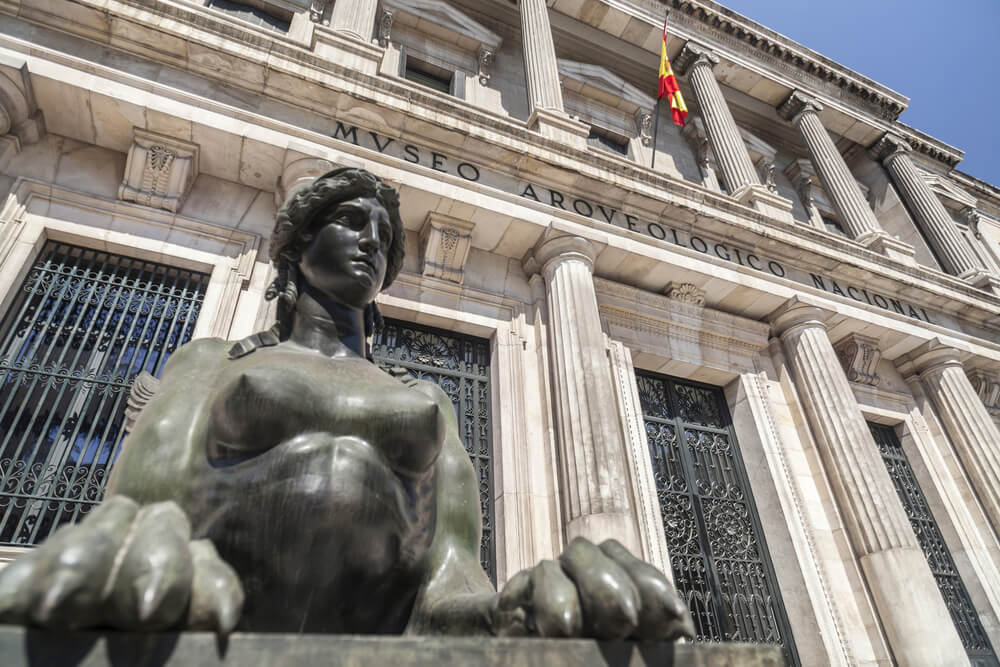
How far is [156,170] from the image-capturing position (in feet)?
19.1

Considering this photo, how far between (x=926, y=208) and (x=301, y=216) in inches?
628

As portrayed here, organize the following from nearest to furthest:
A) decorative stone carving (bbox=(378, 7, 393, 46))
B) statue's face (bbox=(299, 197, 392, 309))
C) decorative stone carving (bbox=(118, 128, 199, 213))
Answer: statue's face (bbox=(299, 197, 392, 309))
decorative stone carving (bbox=(118, 128, 199, 213))
decorative stone carving (bbox=(378, 7, 393, 46))

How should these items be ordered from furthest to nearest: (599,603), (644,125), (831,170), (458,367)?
(644,125)
(831,170)
(458,367)
(599,603)

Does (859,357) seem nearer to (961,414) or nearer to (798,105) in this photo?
(961,414)

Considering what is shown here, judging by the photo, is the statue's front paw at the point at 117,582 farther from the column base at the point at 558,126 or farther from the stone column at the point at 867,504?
the stone column at the point at 867,504

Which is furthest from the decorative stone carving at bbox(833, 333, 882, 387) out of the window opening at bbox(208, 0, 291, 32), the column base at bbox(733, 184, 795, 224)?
the window opening at bbox(208, 0, 291, 32)

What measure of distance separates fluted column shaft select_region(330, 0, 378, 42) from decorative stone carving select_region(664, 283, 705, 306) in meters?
5.69

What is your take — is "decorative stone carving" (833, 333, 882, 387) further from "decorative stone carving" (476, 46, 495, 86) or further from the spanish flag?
"decorative stone carving" (476, 46, 495, 86)

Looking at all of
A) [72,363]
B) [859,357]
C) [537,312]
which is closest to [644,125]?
[859,357]

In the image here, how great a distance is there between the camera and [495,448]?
21.0 feet

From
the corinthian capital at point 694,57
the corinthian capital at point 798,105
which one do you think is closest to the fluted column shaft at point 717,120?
the corinthian capital at point 694,57

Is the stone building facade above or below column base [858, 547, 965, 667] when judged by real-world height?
above

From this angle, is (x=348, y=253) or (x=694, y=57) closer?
(x=348, y=253)

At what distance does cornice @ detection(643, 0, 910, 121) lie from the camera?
12922mm
